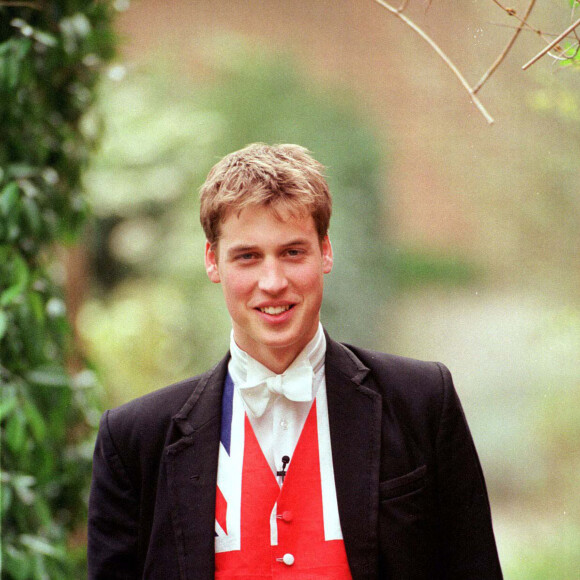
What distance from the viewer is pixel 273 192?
1346 mm

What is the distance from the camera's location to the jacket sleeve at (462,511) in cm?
136

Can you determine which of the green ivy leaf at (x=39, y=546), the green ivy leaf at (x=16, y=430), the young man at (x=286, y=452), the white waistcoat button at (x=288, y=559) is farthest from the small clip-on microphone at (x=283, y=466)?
the green ivy leaf at (x=39, y=546)

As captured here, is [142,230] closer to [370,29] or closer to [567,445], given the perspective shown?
[370,29]

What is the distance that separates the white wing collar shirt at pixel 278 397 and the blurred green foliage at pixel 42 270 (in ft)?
2.73

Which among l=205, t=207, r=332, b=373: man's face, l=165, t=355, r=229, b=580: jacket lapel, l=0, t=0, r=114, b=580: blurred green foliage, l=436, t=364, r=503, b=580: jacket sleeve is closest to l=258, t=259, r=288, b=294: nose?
l=205, t=207, r=332, b=373: man's face

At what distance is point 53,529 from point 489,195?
8.60 ft

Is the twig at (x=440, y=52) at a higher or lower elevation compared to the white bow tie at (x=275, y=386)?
higher

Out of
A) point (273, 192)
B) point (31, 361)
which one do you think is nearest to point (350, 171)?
point (31, 361)

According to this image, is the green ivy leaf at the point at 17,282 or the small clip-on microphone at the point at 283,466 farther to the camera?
the green ivy leaf at the point at 17,282

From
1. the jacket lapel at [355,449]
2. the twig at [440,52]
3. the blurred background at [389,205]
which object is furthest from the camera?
the blurred background at [389,205]

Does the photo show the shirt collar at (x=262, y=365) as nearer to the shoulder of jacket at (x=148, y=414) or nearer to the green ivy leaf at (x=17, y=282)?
the shoulder of jacket at (x=148, y=414)

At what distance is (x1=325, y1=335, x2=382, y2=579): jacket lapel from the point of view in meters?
1.29

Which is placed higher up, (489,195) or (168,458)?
(489,195)

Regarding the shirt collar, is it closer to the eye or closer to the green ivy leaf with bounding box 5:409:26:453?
the eye
